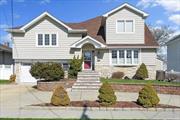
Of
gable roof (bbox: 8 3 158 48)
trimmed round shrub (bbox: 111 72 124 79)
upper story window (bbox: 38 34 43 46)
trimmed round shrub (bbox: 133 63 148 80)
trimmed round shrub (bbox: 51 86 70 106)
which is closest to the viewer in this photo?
trimmed round shrub (bbox: 51 86 70 106)

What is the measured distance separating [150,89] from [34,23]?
18173mm

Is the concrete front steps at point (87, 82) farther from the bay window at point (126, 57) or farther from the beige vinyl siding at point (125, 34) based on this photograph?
the beige vinyl siding at point (125, 34)

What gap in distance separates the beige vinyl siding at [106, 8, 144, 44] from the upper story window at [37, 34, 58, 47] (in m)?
5.17

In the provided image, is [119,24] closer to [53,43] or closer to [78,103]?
[53,43]

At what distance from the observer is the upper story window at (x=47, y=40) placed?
2959 cm

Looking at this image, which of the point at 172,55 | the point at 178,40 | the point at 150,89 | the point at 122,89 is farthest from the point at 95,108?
the point at 172,55

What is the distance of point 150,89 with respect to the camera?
14.0m

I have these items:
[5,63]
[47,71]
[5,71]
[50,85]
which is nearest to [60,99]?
[50,85]

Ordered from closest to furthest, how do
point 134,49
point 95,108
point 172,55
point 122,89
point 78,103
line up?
point 95,108 < point 78,103 < point 122,89 < point 134,49 < point 172,55

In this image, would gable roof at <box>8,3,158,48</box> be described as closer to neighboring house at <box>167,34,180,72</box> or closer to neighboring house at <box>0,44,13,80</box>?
neighboring house at <box>167,34,180,72</box>

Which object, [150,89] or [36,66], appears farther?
[36,66]

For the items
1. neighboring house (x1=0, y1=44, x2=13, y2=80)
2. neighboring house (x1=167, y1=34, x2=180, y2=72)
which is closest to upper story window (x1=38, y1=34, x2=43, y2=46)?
neighboring house (x1=0, y1=44, x2=13, y2=80)

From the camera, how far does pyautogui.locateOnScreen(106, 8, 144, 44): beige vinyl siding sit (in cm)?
2933

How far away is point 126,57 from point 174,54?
27.3 feet
